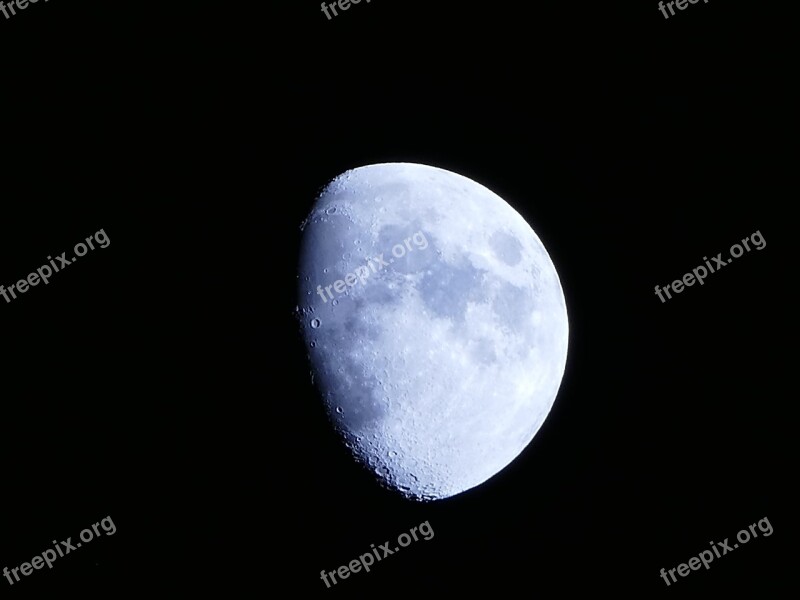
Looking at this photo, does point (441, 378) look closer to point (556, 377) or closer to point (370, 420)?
Result: point (370, 420)

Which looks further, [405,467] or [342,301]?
[405,467]

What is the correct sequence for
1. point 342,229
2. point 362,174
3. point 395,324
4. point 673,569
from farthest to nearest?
point 673,569, point 362,174, point 342,229, point 395,324

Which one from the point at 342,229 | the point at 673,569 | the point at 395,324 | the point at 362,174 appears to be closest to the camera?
the point at 395,324

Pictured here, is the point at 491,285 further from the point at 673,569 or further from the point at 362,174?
the point at 673,569

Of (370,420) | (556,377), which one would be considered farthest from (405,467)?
(556,377)

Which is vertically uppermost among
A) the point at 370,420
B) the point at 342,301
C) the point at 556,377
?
the point at 342,301

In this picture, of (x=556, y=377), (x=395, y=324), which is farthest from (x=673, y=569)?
(x=395, y=324)

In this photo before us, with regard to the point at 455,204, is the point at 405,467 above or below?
below
